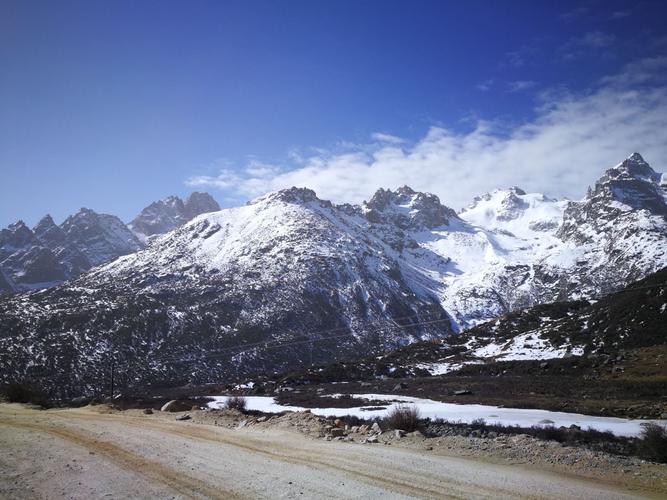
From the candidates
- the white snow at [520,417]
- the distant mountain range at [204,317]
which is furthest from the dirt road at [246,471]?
the distant mountain range at [204,317]

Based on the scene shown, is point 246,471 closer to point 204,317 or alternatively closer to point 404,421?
point 404,421

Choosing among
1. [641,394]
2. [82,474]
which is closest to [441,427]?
[82,474]

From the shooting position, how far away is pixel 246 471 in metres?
11.9

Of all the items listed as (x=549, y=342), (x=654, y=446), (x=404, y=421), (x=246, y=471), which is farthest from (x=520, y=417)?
(x=549, y=342)

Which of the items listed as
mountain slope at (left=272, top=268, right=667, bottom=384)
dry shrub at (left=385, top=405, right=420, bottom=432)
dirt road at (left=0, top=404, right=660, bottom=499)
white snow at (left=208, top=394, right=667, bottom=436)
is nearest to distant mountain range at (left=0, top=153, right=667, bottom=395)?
mountain slope at (left=272, top=268, right=667, bottom=384)

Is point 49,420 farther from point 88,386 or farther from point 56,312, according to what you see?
point 56,312

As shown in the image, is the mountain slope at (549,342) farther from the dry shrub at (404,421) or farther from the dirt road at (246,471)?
the dirt road at (246,471)

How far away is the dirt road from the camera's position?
10.4 metres

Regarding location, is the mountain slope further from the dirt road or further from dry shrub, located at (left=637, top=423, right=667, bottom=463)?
the dirt road

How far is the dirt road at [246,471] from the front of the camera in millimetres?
10375

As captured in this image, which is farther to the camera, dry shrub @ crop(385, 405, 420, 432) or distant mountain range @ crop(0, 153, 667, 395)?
distant mountain range @ crop(0, 153, 667, 395)

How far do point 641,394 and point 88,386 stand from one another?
86.1 metres

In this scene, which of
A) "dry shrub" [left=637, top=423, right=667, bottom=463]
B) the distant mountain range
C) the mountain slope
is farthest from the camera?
the distant mountain range

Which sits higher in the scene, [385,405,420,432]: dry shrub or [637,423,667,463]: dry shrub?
[637,423,667,463]: dry shrub
